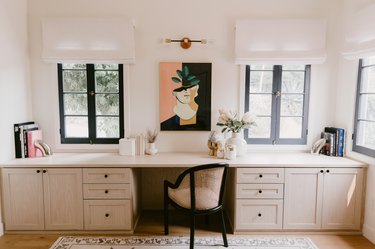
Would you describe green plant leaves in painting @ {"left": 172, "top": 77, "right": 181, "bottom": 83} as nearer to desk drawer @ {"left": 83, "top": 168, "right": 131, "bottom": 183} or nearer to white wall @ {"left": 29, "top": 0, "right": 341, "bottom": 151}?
Result: white wall @ {"left": 29, "top": 0, "right": 341, "bottom": 151}

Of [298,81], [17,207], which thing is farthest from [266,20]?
[17,207]

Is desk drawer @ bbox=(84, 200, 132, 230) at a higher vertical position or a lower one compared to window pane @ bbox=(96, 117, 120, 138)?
lower

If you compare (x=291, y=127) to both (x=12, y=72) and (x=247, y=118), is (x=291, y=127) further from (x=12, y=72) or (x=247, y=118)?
(x=12, y=72)

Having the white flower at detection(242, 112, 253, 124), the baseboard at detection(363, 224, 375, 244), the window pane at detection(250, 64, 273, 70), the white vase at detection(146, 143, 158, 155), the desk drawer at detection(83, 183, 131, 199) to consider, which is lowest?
the baseboard at detection(363, 224, 375, 244)

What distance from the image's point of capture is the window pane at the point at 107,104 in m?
3.24

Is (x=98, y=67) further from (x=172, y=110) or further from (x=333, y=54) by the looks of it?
(x=333, y=54)

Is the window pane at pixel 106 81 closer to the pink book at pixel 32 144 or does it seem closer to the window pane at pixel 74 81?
the window pane at pixel 74 81

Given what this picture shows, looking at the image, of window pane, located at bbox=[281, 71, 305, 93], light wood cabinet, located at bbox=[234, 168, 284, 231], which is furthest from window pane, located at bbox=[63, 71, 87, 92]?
window pane, located at bbox=[281, 71, 305, 93]

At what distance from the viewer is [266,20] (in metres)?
3.09

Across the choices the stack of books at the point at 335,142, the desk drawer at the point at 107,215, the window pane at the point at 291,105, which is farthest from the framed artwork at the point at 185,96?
the stack of books at the point at 335,142

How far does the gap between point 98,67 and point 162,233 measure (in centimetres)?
206

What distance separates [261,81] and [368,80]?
110 centimetres

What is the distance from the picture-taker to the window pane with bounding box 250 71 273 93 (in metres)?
3.23

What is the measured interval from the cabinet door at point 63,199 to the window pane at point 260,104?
2.11m
